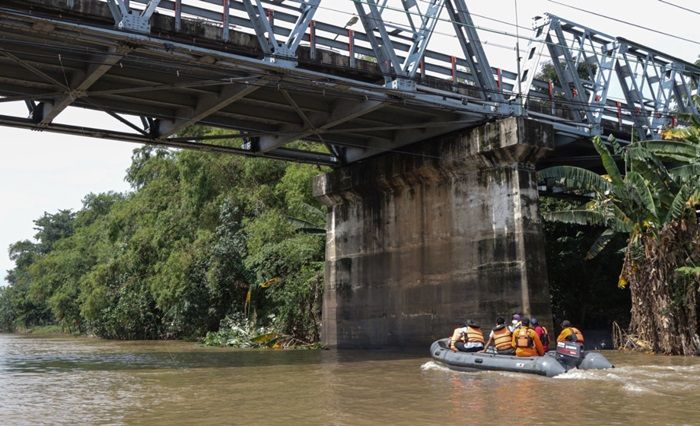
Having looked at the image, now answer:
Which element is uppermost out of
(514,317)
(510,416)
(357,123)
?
(357,123)

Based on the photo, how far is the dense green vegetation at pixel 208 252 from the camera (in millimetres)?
32344

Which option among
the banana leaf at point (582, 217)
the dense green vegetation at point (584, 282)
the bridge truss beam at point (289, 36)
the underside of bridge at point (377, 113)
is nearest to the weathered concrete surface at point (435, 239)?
the underside of bridge at point (377, 113)

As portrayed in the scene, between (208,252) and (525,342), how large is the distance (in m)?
23.3

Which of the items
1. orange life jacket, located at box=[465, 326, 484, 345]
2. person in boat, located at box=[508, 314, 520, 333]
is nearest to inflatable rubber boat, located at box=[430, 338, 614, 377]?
orange life jacket, located at box=[465, 326, 484, 345]

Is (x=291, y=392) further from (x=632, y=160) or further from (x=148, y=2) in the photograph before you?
(x=632, y=160)

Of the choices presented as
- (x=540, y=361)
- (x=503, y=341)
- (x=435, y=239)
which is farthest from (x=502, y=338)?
(x=435, y=239)

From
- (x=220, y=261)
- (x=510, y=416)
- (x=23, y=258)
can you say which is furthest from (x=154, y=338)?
(x=23, y=258)

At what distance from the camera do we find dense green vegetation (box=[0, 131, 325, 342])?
32.3 meters

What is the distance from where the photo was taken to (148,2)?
15.3 m

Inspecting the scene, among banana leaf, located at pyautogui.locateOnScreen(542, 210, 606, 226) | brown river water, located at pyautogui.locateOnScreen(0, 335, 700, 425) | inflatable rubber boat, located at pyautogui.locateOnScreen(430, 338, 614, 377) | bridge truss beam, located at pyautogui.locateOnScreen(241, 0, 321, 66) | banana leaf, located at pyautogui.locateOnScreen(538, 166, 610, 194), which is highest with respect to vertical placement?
bridge truss beam, located at pyautogui.locateOnScreen(241, 0, 321, 66)

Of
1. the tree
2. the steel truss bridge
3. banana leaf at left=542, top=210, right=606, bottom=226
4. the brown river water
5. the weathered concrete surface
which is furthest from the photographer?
banana leaf at left=542, top=210, right=606, bottom=226

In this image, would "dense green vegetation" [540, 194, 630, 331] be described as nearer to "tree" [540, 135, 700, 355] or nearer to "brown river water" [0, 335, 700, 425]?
"tree" [540, 135, 700, 355]

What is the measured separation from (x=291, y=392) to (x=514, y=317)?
7517 millimetres

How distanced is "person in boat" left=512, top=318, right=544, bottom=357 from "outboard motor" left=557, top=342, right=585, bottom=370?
61 cm
